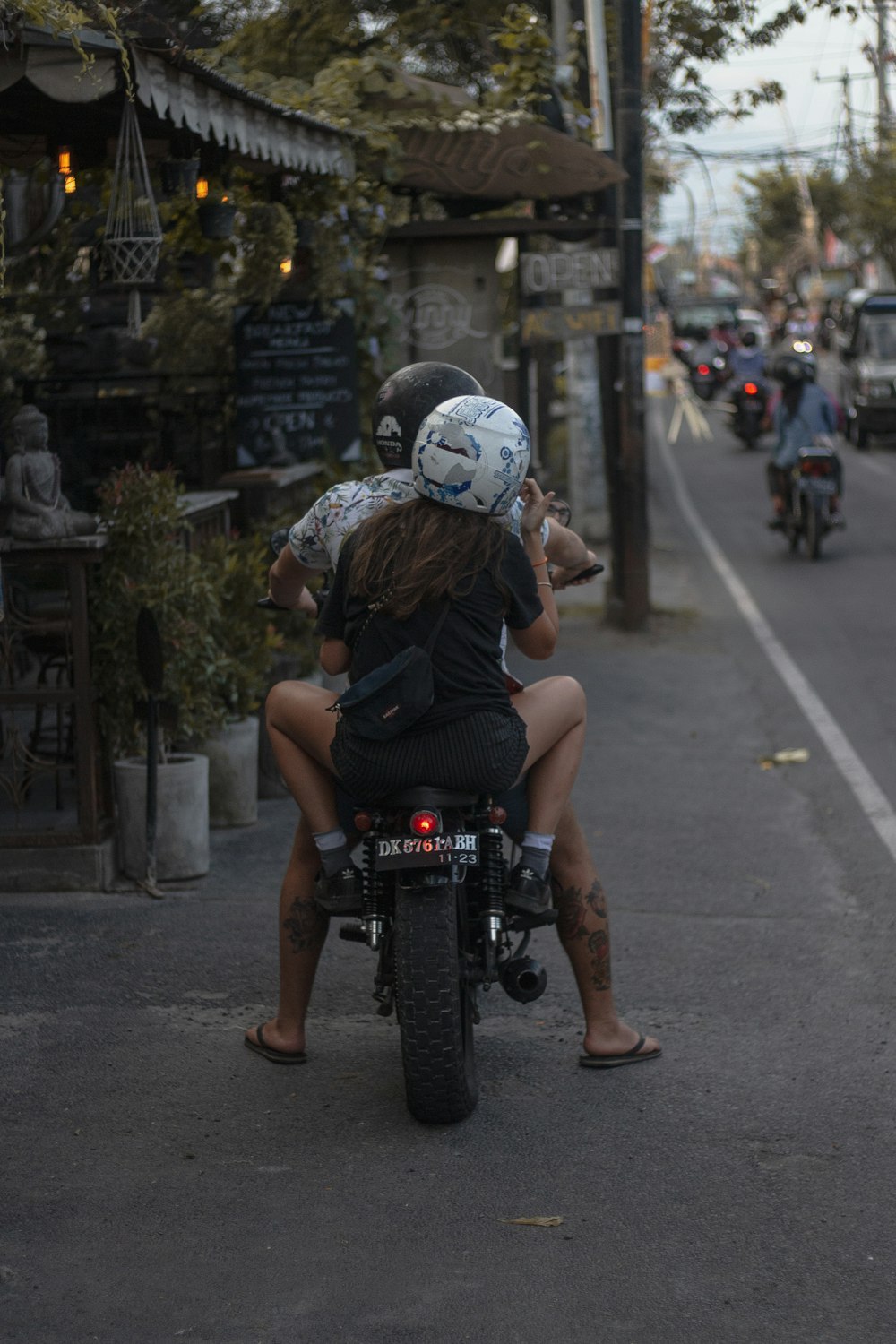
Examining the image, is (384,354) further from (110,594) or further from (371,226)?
(110,594)

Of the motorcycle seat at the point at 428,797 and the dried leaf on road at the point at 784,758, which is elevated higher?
the motorcycle seat at the point at 428,797

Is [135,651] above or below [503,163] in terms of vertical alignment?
below

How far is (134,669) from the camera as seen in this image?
655 cm

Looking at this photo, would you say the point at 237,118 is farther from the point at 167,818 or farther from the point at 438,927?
the point at 438,927

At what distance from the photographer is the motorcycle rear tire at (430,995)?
4.16m

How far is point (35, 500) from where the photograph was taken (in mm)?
6305

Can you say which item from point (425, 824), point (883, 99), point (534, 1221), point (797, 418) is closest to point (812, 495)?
point (797, 418)

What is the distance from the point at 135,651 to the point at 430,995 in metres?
2.74

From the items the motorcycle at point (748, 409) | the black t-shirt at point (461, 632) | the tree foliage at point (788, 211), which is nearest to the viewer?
the black t-shirt at point (461, 632)

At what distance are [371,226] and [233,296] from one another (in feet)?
3.05

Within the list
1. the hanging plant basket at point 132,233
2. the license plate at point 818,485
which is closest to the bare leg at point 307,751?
the hanging plant basket at point 132,233

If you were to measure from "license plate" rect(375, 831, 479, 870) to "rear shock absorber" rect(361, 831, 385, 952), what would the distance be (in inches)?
8.8

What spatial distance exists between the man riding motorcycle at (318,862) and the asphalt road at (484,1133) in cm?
12

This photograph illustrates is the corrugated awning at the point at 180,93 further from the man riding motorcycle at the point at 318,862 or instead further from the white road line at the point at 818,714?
the white road line at the point at 818,714
